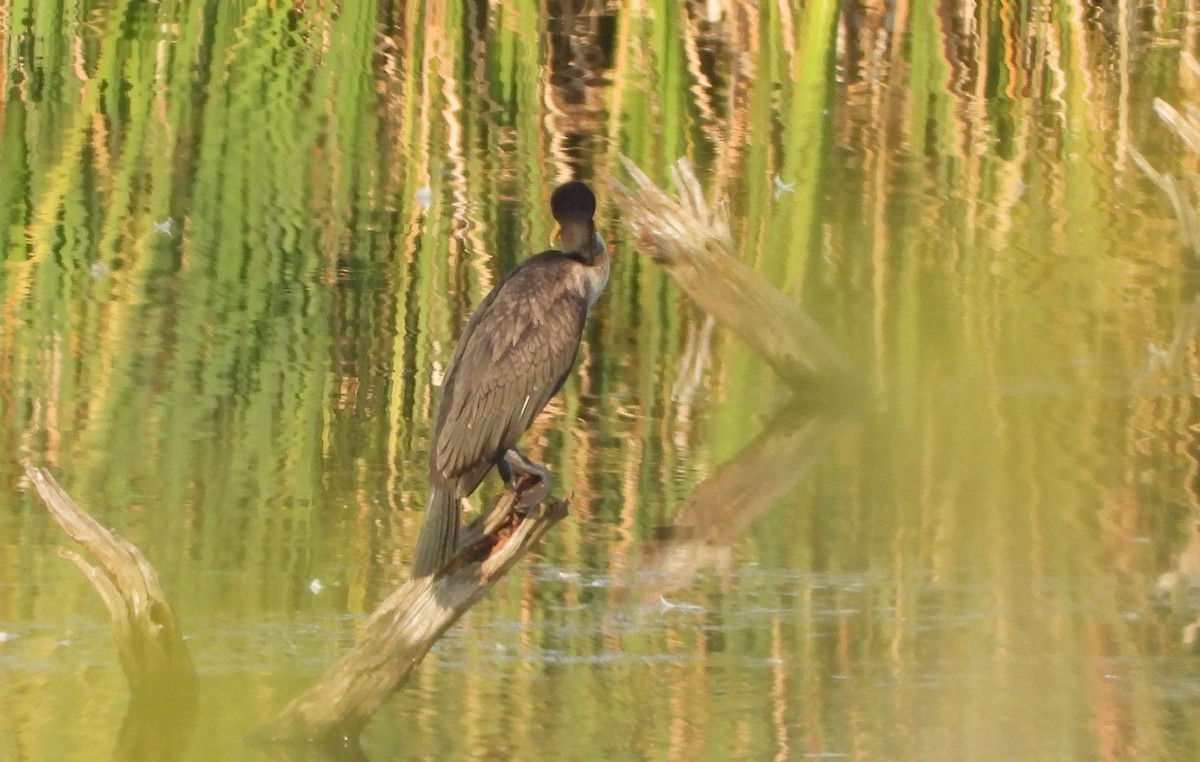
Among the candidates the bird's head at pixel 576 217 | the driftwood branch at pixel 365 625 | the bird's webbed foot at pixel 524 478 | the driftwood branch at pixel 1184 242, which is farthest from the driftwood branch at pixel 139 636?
the driftwood branch at pixel 1184 242

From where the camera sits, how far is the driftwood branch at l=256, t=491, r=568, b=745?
176 inches

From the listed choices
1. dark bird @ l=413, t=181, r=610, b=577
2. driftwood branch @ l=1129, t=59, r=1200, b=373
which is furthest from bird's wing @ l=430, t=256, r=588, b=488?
driftwood branch @ l=1129, t=59, r=1200, b=373

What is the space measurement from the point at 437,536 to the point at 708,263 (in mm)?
2810

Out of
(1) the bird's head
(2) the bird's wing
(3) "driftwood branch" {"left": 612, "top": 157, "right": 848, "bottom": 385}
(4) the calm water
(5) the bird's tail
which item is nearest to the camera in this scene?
(5) the bird's tail

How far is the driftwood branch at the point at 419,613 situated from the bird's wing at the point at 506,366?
0.79 ft

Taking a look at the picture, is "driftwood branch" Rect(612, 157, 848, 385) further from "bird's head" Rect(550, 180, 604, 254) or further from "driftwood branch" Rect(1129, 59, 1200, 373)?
"driftwood branch" Rect(1129, 59, 1200, 373)

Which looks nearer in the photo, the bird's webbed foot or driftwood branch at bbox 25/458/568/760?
driftwood branch at bbox 25/458/568/760

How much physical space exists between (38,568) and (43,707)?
86 cm

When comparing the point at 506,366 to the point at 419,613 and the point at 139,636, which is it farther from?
the point at 139,636

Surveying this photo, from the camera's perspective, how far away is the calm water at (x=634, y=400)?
5105 millimetres

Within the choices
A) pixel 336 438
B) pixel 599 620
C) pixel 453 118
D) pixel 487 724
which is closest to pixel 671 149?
pixel 453 118

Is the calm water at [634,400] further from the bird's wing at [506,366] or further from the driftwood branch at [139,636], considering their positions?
the bird's wing at [506,366]

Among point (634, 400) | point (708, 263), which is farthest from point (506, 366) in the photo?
point (634, 400)

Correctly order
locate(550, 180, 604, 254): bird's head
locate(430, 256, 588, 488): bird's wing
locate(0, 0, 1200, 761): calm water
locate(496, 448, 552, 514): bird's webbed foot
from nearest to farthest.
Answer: locate(496, 448, 552, 514): bird's webbed foot < locate(430, 256, 588, 488): bird's wing < locate(0, 0, 1200, 761): calm water < locate(550, 180, 604, 254): bird's head
